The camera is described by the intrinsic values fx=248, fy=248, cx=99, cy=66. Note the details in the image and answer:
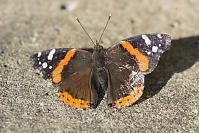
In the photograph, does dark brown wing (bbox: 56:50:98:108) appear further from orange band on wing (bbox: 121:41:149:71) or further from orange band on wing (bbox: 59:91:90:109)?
orange band on wing (bbox: 121:41:149:71)

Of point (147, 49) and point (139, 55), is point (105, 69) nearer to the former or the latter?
point (139, 55)

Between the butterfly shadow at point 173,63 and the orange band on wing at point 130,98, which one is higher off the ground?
the butterfly shadow at point 173,63

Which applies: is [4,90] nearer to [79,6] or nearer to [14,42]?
[14,42]

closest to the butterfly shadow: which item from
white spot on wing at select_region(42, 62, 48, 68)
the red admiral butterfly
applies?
the red admiral butterfly

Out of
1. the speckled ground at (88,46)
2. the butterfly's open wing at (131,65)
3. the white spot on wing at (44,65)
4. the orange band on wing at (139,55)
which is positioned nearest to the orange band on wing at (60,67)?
the white spot on wing at (44,65)

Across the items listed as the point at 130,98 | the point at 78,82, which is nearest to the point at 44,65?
the point at 78,82

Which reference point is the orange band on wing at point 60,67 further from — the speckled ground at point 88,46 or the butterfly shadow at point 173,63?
the butterfly shadow at point 173,63
